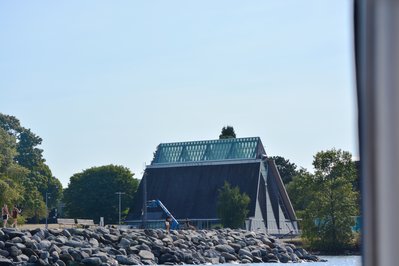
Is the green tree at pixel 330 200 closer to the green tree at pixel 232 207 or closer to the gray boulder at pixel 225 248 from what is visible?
the green tree at pixel 232 207

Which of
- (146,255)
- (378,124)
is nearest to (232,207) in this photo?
(146,255)

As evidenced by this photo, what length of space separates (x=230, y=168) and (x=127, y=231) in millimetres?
Answer: 49611

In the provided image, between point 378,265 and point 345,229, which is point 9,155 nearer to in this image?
point 345,229

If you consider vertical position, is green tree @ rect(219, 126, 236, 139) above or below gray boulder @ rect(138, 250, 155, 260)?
above

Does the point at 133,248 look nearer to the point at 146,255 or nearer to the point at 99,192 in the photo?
the point at 146,255

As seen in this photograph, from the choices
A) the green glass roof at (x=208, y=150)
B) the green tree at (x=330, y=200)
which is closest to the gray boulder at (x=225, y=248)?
the green tree at (x=330, y=200)

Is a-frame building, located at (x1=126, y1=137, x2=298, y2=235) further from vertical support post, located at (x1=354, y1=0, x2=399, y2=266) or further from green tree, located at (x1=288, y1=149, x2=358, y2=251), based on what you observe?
vertical support post, located at (x1=354, y1=0, x2=399, y2=266)

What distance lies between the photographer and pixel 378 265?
3.19 ft

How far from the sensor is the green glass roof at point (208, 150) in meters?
96.2

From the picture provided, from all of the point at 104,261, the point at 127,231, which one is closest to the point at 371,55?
the point at 104,261

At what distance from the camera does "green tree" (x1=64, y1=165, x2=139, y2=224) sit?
303 ft

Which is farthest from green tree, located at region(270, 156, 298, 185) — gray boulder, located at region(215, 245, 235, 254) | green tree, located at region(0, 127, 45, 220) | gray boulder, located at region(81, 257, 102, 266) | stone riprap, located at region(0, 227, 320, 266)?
gray boulder, located at region(81, 257, 102, 266)

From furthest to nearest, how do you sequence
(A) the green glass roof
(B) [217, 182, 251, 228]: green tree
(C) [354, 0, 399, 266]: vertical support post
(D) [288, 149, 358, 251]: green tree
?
(A) the green glass roof < (B) [217, 182, 251, 228]: green tree < (D) [288, 149, 358, 251]: green tree < (C) [354, 0, 399, 266]: vertical support post

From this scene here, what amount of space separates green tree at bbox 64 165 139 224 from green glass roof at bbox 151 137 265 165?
3632 mm
